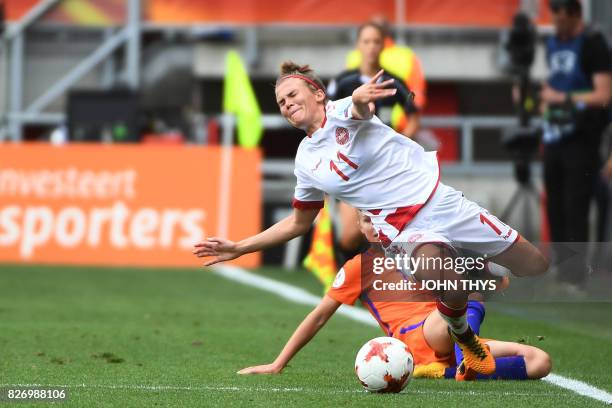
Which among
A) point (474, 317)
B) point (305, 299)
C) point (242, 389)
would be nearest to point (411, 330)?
point (474, 317)

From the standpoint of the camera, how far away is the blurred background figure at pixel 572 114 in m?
11.8

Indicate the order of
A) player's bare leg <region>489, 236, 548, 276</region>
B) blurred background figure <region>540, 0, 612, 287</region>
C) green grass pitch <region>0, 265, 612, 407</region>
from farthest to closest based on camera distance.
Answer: blurred background figure <region>540, 0, 612, 287</region> → player's bare leg <region>489, 236, 548, 276</region> → green grass pitch <region>0, 265, 612, 407</region>

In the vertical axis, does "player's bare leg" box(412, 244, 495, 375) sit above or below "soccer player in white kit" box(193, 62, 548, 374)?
below

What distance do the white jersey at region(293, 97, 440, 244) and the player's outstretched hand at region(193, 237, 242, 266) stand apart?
503mm

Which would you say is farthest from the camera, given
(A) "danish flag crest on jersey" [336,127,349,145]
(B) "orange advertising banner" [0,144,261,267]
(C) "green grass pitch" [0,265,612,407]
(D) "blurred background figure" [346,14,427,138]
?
(B) "orange advertising banner" [0,144,261,267]

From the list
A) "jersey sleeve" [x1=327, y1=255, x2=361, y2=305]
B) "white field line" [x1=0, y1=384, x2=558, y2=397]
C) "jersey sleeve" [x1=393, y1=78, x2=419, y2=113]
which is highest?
"jersey sleeve" [x1=393, y1=78, x2=419, y2=113]

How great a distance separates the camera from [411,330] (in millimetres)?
7008

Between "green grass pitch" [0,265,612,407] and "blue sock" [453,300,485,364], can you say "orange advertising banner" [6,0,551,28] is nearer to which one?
"green grass pitch" [0,265,612,407]

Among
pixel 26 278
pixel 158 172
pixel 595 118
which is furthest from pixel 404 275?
pixel 158 172

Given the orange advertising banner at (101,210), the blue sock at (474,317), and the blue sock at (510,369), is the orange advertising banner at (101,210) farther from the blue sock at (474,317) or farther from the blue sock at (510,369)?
the blue sock at (510,369)

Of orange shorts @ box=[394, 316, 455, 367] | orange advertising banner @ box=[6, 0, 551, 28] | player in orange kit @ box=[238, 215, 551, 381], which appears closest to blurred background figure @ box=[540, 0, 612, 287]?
player in orange kit @ box=[238, 215, 551, 381]

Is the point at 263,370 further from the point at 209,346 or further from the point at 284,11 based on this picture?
the point at 284,11

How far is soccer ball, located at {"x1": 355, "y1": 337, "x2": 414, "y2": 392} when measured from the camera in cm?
616

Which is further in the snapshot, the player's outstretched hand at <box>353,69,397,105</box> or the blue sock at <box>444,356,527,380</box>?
the blue sock at <box>444,356,527,380</box>
